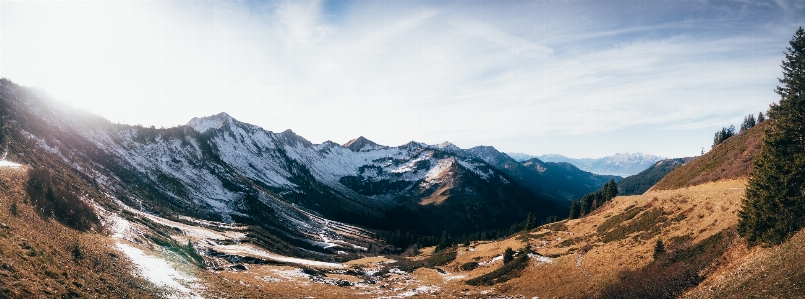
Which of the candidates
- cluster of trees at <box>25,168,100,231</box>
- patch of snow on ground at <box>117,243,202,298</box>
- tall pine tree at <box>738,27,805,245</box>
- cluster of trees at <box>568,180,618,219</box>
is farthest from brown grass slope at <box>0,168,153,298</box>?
cluster of trees at <box>568,180,618,219</box>

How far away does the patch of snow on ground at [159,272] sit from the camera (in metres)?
Answer: 39.0

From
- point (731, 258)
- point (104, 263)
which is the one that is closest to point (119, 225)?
point (104, 263)

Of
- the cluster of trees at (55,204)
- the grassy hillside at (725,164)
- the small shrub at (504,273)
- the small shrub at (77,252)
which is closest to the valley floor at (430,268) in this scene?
the small shrub at (77,252)

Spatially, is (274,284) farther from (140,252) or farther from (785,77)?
(785,77)

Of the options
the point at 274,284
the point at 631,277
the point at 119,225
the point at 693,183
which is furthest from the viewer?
the point at 693,183

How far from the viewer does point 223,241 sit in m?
104

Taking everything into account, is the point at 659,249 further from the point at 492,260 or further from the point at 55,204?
the point at 55,204

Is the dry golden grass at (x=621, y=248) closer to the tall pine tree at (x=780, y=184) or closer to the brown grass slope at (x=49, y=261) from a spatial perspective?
the tall pine tree at (x=780, y=184)

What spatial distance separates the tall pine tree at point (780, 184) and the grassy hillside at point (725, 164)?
28.2m

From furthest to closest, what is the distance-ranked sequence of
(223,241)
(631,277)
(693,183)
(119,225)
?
(223,241) → (693,183) → (119,225) → (631,277)

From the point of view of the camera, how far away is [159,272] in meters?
44.2

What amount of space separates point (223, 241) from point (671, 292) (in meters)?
104

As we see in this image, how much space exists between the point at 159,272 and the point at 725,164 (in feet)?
333

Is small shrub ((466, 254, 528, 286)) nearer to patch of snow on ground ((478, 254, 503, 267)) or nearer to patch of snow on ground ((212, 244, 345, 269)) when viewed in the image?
patch of snow on ground ((478, 254, 503, 267))
